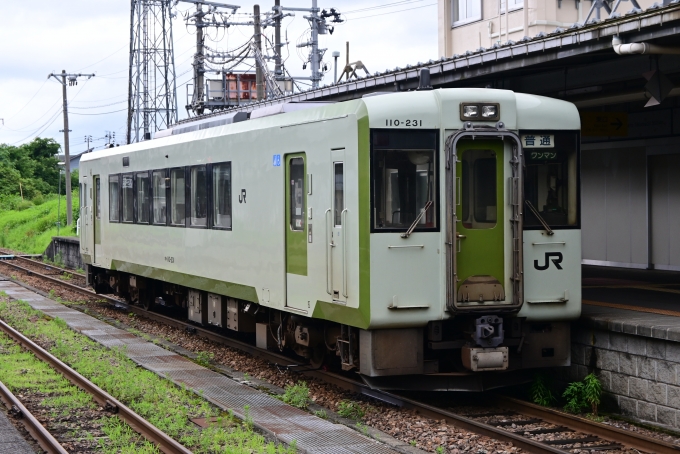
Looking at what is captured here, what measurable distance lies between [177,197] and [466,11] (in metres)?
10.9

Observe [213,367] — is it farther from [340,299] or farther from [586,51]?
[586,51]

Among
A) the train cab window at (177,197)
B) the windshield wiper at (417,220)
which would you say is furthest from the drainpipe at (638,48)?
the train cab window at (177,197)

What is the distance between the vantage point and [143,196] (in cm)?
1547

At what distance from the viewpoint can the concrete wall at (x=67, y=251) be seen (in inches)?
Result: 1134

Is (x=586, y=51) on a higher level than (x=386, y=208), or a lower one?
higher

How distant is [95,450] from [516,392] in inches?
176

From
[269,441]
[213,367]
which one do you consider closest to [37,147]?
[213,367]

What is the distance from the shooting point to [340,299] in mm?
9000

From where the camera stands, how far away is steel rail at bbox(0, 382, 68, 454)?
754 centimetres

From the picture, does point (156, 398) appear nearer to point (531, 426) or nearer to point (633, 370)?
point (531, 426)

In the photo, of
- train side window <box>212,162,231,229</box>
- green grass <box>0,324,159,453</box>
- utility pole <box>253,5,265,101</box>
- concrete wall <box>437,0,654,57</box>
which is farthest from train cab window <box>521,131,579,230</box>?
utility pole <box>253,5,265,101</box>

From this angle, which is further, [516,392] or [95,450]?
[516,392]

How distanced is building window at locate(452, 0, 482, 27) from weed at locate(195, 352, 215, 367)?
472 inches

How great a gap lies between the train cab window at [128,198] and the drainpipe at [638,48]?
30.5ft
